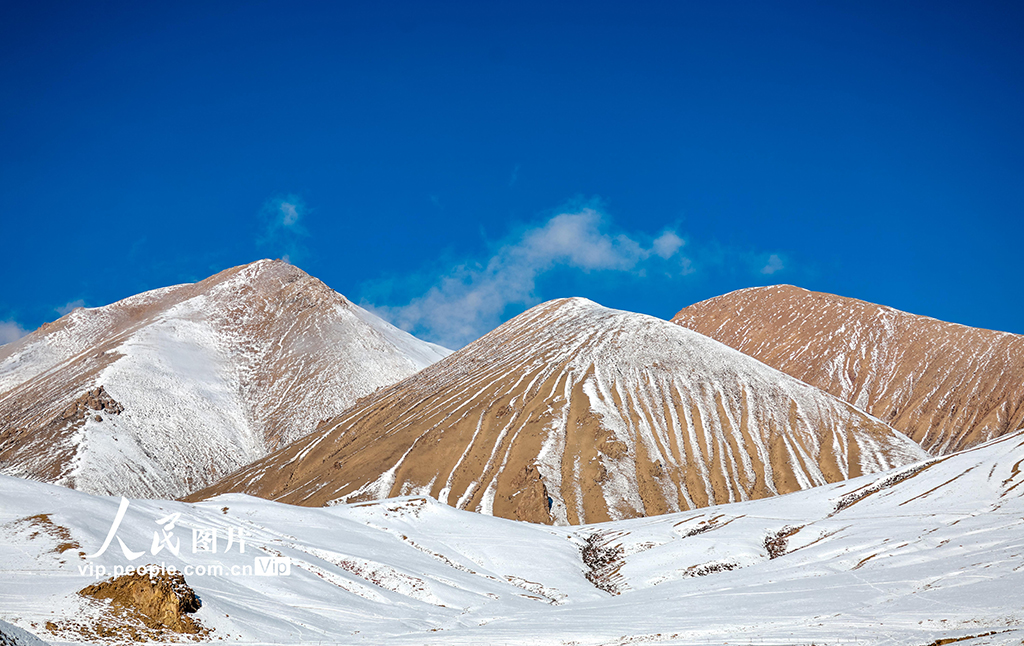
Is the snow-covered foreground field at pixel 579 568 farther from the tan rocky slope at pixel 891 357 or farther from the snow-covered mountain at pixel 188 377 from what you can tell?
the tan rocky slope at pixel 891 357

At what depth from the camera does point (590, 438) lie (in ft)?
225

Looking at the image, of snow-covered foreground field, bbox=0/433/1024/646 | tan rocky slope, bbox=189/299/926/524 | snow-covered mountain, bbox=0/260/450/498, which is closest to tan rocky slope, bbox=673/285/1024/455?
tan rocky slope, bbox=189/299/926/524

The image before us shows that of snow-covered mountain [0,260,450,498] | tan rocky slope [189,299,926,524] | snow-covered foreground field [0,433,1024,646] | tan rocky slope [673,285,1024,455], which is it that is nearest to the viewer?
snow-covered foreground field [0,433,1024,646]

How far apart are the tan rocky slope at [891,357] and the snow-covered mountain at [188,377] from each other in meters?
66.9

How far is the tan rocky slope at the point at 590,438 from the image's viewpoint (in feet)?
209

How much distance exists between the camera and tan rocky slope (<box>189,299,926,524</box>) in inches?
2506

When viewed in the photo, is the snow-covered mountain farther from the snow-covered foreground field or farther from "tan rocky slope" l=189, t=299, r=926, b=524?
the snow-covered foreground field

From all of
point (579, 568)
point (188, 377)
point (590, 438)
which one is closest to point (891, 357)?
point (590, 438)

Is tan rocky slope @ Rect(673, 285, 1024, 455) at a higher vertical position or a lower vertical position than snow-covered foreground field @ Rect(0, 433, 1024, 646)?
higher

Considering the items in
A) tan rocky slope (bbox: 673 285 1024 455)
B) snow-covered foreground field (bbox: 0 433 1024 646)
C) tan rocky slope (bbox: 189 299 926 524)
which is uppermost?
tan rocky slope (bbox: 673 285 1024 455)

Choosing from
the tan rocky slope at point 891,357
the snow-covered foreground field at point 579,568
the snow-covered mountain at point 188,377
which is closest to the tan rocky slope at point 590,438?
the snow-covered mountain at point 188,377

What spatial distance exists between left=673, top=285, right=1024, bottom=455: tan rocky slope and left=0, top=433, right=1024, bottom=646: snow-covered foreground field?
2878 inches

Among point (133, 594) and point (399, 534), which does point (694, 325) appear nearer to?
point (399, 534)

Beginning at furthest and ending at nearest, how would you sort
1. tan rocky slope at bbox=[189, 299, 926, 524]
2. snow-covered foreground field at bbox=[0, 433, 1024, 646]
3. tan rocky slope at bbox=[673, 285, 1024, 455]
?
1. tan rocky slope at bbox=[673, 285, 1024, 455]
2. tan rocky slope at bbox=[189, 299, 926, 524]
3. snow-covered foreground field at bbox=[0, 433, 1024, 646]
